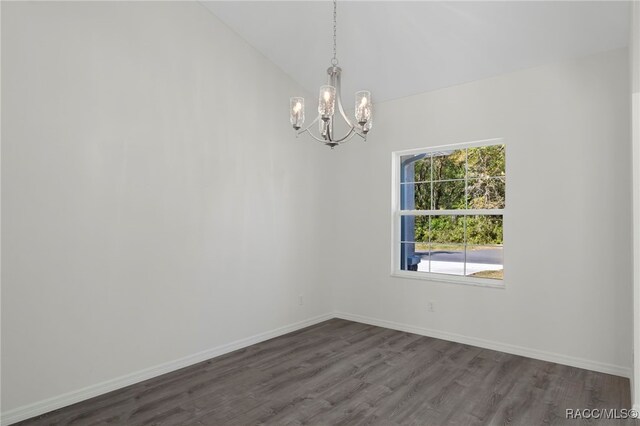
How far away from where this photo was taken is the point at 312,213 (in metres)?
4.75

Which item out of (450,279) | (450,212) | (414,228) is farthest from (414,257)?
(450,212)

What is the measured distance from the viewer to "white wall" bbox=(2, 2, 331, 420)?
2.50 meters

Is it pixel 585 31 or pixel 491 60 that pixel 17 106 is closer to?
pixel 491 60

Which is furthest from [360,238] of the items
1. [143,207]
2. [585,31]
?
[585,31]

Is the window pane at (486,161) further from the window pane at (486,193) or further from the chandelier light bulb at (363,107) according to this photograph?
the chandelier light bulb at (363,107)

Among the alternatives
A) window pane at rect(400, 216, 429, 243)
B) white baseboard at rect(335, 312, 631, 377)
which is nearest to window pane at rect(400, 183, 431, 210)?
window pane at rect(400, 216, 429, 243)

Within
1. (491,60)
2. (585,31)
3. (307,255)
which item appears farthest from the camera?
(307,255)

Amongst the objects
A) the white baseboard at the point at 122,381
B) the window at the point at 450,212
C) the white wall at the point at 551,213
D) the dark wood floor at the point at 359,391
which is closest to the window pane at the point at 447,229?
the window at the point at 450,212

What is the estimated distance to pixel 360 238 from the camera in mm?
4820

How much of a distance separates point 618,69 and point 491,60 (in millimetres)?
977

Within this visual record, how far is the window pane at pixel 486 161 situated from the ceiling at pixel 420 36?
72cm

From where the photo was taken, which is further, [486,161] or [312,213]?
[312,213]

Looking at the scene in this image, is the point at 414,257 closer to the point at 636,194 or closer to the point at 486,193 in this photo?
the point at 486,193

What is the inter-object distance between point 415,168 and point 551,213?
→ 1497 mm
